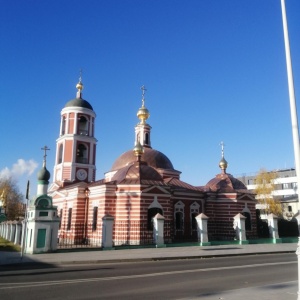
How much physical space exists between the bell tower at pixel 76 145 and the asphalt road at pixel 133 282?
2139 cm

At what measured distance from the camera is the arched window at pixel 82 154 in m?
35.1

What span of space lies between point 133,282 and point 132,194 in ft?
54.1

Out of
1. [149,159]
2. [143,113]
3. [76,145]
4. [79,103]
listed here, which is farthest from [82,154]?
[143,113]

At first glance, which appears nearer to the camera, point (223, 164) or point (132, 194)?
point (132, 194)

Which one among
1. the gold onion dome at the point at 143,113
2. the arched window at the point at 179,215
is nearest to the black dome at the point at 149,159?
the gold onion dome at the point at 143,113

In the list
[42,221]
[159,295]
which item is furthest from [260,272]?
[42,221]

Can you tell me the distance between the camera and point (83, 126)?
120ft

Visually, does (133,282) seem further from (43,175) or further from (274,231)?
(274,231)

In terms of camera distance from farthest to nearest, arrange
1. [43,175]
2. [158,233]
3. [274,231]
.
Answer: [274,231] → [158,233] → [43,175]

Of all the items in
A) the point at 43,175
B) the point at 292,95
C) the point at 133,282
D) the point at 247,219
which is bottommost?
the point at 133,282

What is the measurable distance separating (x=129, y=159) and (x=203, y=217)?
13.0 meters

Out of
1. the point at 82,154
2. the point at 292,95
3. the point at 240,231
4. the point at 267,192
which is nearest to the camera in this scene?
the point at 292,95

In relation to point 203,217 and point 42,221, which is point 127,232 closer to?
Result: point 203,217

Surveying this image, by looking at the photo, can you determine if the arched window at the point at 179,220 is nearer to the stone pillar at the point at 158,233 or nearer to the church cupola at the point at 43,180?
the stone pillar at the point at 158,233
